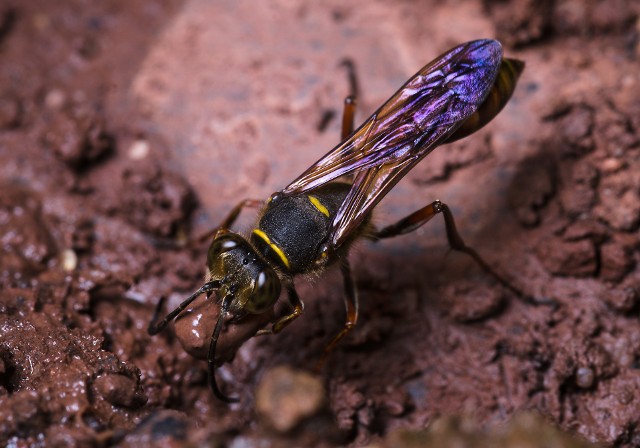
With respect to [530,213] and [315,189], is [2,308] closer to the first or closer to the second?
[315,189]

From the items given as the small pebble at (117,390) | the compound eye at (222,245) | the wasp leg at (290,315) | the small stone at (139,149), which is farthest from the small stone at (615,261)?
the small stone at (139,149)

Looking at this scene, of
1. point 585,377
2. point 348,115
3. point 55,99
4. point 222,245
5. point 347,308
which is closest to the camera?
point 222,245

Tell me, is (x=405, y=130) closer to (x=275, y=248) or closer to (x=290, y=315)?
(x=275, y=248)

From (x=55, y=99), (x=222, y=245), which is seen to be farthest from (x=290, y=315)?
(x=55, y=99)

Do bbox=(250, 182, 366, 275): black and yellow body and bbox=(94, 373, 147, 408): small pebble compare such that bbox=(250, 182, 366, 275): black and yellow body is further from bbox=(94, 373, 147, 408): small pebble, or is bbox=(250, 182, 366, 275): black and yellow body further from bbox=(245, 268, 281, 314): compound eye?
bbox=(94, 373, 147, 408): small pebble

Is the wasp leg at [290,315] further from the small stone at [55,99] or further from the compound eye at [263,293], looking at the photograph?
the small stone at [55,99]

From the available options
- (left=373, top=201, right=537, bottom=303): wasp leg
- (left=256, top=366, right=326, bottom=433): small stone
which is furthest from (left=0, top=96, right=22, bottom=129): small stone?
(left=256, top=366, right=326, bottom=433): small stone
